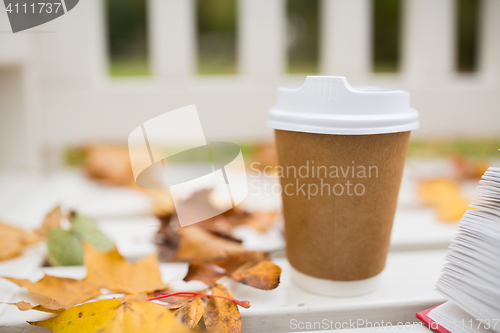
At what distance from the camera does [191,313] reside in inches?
16.2

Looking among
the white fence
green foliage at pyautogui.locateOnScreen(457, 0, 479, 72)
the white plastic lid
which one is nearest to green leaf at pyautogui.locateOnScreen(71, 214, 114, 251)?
the white plastic lid

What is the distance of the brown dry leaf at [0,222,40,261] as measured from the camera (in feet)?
1.96

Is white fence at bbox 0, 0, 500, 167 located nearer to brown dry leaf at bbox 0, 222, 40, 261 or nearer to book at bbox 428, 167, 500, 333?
brown dry leaf at bbox 0, 222, 40, 261

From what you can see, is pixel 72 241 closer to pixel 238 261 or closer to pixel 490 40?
pixel 238 261

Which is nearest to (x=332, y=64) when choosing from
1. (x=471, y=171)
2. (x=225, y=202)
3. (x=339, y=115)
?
(x=471, y=171)

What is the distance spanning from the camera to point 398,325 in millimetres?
441

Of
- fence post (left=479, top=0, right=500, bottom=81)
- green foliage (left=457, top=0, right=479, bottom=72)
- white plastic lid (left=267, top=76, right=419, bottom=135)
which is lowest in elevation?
white plastic lid (left=267, top=76, right=419, bottom=135)

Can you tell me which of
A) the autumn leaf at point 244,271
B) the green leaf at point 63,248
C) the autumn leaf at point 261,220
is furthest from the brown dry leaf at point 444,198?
the green leaf at point 63,248

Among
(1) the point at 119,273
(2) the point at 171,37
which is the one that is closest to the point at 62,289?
(1) the point at 119,273

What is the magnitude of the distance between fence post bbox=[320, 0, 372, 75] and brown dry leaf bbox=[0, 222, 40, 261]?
0.91 m

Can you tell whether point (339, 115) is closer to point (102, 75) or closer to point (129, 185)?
point (129, 185)

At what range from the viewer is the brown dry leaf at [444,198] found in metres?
0.76

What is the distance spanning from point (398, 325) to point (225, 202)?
0.45 metres

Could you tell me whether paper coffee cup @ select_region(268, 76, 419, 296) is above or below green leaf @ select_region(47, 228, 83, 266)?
above
